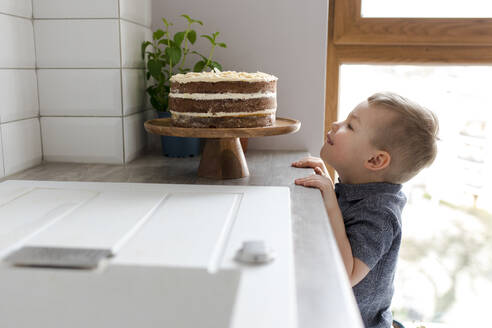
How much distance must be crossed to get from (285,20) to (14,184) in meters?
0.93

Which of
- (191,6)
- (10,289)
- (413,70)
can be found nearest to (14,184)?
(10,289)

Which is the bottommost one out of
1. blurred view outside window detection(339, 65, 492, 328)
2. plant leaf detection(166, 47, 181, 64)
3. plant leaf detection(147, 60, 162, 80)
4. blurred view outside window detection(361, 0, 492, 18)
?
blurred view outside window detection(339, 65, 492, 328)

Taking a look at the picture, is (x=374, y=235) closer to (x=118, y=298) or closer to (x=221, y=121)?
(x=221, y=121)

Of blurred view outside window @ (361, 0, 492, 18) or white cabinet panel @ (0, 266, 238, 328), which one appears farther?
blurred view outside window @ (361, 0, 492, 18)

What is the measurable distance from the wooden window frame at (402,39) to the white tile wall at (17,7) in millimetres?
928

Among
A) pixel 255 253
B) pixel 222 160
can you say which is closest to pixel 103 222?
pixel 255 253

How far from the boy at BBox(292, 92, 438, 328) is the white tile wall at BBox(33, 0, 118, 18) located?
674mm

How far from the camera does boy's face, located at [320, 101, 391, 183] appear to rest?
1139 mm

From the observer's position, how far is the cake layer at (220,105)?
1.12 m

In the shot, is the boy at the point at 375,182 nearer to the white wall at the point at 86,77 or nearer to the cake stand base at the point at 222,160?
the cake stand base at the point at 222,160

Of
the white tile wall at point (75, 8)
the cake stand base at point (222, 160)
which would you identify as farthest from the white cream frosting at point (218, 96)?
the white tile wall at point (75, 8)

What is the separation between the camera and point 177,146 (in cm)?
149

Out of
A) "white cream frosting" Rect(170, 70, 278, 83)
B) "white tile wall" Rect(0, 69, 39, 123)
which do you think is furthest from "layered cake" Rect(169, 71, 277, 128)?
"white tile wall" Rect(0, 69, 39, 123)

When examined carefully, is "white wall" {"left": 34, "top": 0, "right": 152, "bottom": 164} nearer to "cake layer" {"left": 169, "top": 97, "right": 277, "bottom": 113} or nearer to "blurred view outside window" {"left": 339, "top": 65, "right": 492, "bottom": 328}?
"cake layer" {"left": 169, "top": 97, "right": 277, "bottom": 113}
